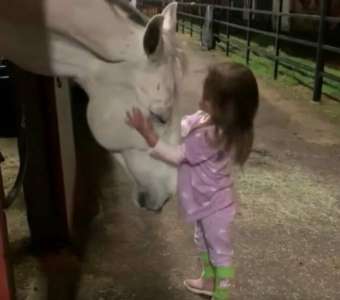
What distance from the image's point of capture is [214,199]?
1.62 metres

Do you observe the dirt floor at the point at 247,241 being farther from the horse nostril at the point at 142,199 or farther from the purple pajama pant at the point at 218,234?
the horse nostril at the point at 142,199

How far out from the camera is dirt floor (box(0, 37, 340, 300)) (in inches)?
76.7

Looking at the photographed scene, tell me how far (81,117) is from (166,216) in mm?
1933

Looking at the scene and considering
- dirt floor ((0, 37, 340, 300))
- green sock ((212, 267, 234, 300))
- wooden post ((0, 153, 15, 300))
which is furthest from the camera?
dirt floor ((0, 37, 340, 300))

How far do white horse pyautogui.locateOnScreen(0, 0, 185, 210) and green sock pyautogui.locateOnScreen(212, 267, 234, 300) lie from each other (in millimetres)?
449

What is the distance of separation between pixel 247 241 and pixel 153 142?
0.98 meters

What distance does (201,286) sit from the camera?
1.89m

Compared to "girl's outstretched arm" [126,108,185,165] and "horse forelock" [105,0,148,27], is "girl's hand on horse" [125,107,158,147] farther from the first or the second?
"horse forelock" [105,0,148,27]

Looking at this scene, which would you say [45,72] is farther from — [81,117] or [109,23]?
[81,117]

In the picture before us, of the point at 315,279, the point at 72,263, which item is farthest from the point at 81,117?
the point at 315,279

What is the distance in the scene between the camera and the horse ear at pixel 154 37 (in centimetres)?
131

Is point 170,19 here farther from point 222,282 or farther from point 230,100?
point 222,282

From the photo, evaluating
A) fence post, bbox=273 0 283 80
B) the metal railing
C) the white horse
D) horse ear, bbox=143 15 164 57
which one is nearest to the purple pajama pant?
the white horse

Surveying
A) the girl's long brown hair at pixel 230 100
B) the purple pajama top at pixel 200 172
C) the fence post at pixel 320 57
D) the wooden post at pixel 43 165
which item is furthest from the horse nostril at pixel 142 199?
the fence post at pixel 320 57
